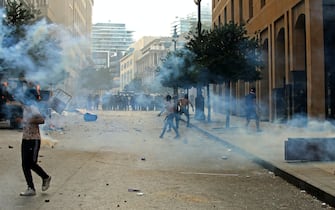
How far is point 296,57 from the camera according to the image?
20.9m

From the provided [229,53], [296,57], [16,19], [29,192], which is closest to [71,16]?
[16,19]

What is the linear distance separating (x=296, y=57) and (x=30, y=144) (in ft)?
52.5

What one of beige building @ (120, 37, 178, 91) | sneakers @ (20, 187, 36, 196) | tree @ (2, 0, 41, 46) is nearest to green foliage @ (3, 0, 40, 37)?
tree @ (2, 0, 41, 46)

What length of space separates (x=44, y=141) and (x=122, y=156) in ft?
13.2

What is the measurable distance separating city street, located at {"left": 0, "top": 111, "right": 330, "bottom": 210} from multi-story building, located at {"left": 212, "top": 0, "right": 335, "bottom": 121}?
6517mm

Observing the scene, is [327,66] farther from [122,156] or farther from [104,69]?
[104,69]

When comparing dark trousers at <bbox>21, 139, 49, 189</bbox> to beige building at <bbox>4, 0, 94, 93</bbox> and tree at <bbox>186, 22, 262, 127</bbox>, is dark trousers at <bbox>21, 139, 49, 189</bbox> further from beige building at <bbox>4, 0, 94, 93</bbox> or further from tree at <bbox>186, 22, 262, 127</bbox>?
beige building at <bbox>4, 0, 94, 93</bbox>

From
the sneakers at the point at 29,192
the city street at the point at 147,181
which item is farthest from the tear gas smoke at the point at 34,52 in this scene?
the sneakers at the point at 29,192

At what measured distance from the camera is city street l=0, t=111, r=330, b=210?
6.76 m

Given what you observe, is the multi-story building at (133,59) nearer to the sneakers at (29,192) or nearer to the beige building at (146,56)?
the beige building at (146,56)

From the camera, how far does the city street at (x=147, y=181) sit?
676 cm

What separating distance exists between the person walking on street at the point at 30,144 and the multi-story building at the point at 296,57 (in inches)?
527

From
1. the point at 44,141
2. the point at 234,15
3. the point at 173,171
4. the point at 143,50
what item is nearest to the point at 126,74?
the point at 143,50

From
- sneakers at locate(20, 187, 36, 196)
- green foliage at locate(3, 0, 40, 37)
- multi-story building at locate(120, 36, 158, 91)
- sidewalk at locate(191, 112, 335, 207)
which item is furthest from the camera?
multi-story building at locate(120, 36, 158, 91)
